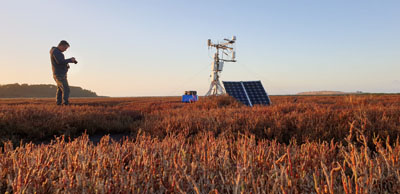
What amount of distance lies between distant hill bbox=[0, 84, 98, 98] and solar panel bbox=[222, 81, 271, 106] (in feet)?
306

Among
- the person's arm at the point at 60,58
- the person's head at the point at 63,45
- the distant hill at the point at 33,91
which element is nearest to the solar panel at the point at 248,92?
the person's arm at the point at 60,58

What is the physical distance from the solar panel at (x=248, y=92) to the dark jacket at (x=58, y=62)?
7261 millimetres

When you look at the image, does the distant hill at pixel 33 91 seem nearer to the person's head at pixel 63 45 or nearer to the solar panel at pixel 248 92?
the person's head at pixel 63 45

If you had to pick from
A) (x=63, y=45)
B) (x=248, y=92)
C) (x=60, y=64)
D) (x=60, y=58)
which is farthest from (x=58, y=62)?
(x=248, y=92)

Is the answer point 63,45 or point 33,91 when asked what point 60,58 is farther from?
point 33,91

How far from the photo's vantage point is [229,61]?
601 inches

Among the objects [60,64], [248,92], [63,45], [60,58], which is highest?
[63,45]

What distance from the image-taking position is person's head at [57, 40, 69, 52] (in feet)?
27.7

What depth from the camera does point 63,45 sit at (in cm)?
853

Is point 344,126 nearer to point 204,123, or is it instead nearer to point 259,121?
point 259,121

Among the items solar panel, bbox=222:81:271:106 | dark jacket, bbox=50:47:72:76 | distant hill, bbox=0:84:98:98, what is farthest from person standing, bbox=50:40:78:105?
distant hill, bbox=0:84:98:98

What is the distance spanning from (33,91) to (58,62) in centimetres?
10495

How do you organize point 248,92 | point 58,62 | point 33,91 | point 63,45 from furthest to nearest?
point 33,91 < point 248,92 < point 63,45 < point 58,62

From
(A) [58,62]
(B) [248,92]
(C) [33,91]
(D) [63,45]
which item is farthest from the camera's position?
(C) [33,91]
